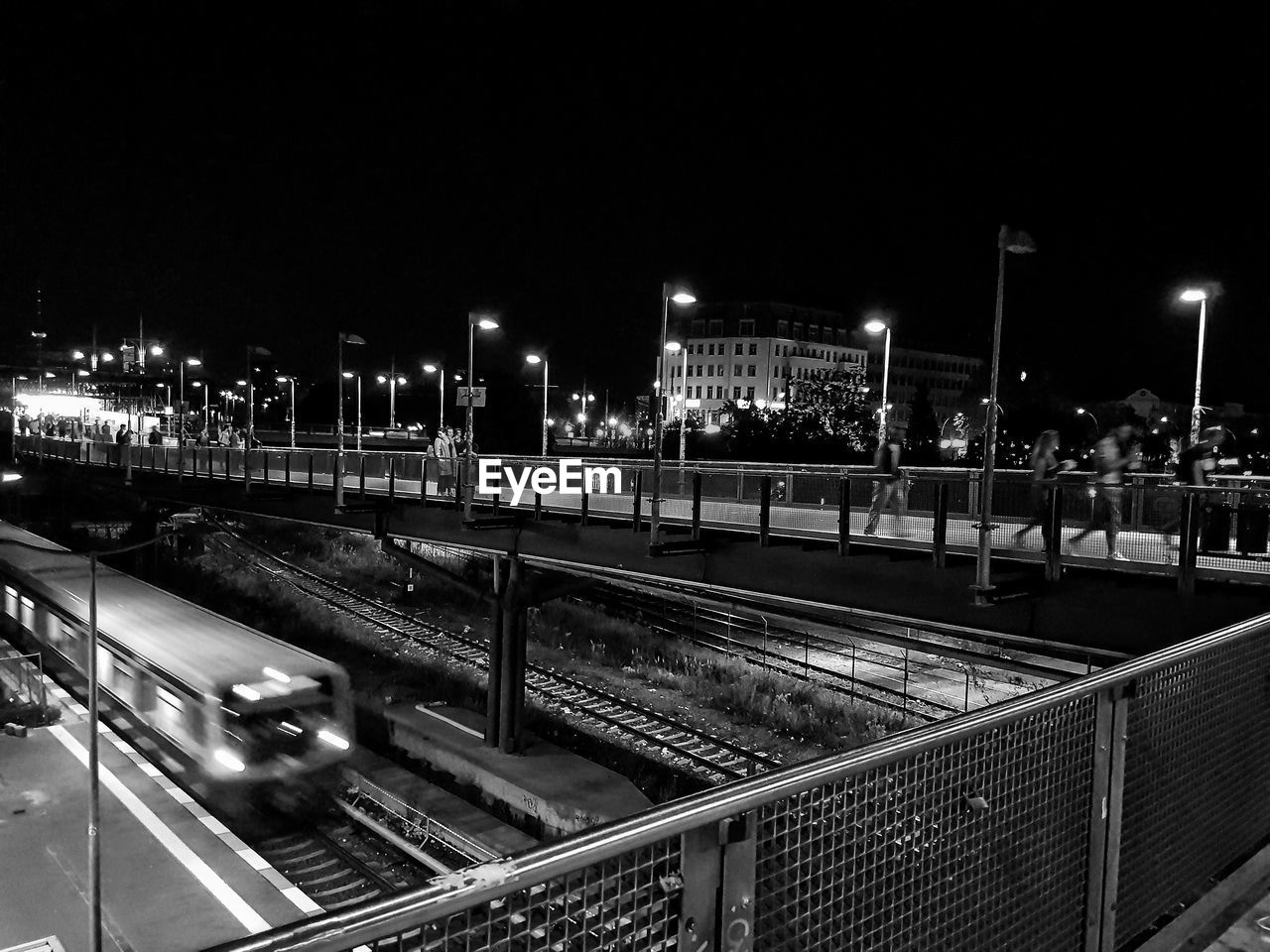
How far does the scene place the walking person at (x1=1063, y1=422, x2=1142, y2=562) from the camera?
1315 cm

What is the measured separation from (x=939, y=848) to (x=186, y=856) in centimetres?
1521

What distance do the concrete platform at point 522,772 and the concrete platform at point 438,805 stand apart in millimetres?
814

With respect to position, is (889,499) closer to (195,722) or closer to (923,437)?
(195,722)

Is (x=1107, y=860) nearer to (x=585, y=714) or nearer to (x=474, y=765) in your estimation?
(x=474, y=765)

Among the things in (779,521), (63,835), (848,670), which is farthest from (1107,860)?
(848,670)

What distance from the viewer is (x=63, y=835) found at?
16.5 m

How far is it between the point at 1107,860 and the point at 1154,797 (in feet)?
1.73

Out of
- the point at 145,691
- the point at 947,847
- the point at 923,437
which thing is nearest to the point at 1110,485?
the point at 947,847

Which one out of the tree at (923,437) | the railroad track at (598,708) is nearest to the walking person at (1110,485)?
the railroad track at (598,708)

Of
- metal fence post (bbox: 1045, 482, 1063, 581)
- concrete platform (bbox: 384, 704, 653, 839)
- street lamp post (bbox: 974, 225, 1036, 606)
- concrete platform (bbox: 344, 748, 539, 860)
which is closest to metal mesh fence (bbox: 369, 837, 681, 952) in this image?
street lamp post (bbox: 974, 225, 1036, 606)

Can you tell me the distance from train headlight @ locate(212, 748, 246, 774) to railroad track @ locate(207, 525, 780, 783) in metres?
9.62

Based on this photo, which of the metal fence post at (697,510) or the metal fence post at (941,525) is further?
the metal fence post at (697,510)

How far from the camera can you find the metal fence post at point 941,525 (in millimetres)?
14031

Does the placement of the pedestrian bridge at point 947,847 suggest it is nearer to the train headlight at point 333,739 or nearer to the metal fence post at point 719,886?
the metal fence post at point 719,886
